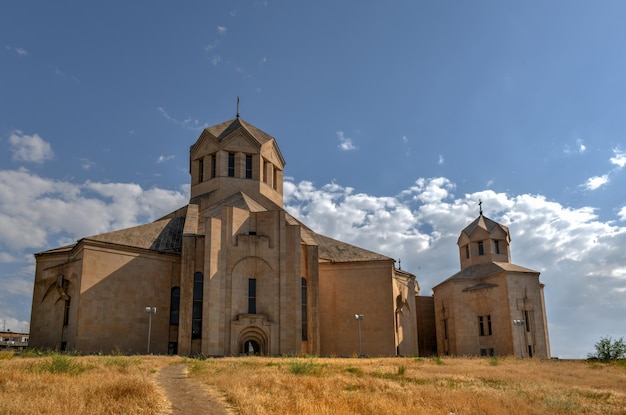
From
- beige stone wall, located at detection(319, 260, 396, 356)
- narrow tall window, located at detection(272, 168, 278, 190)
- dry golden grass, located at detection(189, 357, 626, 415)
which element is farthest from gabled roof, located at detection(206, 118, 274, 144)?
dry golden grass, located at detection(189, 357, 626, 415)

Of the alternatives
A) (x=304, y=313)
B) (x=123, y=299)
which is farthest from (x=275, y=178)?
(x=123, y=299)

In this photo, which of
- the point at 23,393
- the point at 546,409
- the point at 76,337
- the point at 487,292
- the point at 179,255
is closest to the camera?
the point at 23,393

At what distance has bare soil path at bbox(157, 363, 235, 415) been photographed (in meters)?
11.6

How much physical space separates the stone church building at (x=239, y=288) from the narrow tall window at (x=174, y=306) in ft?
0.30

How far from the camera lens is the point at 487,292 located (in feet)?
151

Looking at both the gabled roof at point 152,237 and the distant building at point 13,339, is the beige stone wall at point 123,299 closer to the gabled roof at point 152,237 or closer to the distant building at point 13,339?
the gabled roof at point 152,237

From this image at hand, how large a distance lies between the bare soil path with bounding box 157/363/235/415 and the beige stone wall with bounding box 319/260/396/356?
867 inches

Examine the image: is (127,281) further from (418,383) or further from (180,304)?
(418,383)

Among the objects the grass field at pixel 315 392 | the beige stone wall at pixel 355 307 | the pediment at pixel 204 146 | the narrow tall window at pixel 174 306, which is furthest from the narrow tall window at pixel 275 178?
the grass field at pixel 315 392

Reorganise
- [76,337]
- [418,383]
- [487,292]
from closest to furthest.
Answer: [418,383] < [76,337] < [487,292]

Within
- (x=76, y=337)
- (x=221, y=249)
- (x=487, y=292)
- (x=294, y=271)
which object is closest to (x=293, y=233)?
(x=294, y=271)

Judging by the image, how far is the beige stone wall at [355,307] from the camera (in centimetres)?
3953

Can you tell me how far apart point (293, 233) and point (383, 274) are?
8.08 meters

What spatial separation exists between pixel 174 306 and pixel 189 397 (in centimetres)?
2376
